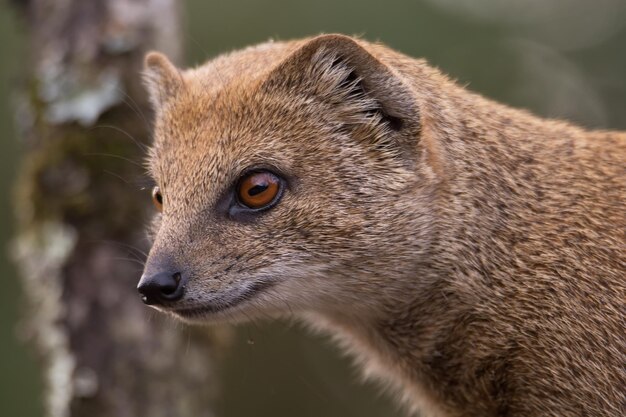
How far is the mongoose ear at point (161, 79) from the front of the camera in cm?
613

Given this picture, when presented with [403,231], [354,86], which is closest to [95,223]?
[354,86]

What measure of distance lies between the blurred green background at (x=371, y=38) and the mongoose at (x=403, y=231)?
8783 mm

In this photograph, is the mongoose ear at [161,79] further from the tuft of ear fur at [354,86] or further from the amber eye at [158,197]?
the tuft of ear fur at [354,86]

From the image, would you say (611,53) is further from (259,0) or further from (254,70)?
(254,70)

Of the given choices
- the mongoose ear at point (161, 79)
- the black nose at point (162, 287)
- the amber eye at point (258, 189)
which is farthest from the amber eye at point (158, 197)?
the black nose at point (162, 287)

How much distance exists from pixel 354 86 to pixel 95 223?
285 centimetres

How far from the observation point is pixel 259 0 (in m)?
16.8

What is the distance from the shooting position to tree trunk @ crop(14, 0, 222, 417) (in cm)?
689

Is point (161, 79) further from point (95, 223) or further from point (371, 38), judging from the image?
point (371, 38)

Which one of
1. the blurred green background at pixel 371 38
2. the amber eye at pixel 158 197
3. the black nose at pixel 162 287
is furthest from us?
the blurred green background at pixel 371 38

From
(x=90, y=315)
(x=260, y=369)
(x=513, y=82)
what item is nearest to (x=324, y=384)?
(x=260, y=369)

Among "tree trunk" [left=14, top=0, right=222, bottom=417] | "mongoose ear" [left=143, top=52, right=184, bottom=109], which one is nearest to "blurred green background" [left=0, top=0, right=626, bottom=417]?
"tree trunk" [left=14, top=0, right=222, bottom=417]

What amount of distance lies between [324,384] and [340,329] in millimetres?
9425

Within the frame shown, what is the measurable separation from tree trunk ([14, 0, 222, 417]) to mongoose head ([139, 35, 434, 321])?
1702 millimetres
